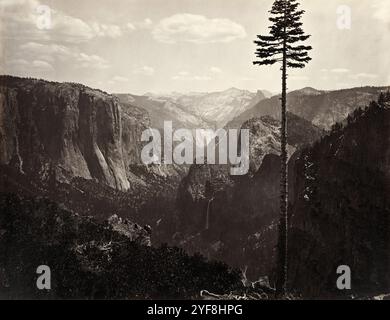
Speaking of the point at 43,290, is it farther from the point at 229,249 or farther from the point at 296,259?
the point at 229,249

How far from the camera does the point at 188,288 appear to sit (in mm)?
25250

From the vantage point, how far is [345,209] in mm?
41688

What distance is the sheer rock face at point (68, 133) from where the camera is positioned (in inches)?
1684

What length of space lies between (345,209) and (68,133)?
1599 inches

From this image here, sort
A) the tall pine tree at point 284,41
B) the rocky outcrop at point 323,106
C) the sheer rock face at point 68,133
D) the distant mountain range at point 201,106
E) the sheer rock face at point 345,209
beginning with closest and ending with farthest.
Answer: the tall pine tree at point 284,41
the sheer rock face at point 345,209
the sheer rock face at point 68,133
the rocky outcrop at point 323,106
the distant mountain range at point 201,106

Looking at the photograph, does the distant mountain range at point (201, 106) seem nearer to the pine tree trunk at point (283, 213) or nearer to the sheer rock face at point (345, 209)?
the sheer rock face at point (345, 209)

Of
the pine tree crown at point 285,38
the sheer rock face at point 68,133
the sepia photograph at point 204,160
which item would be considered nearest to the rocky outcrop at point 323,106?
the sepia photograph at point 204,160

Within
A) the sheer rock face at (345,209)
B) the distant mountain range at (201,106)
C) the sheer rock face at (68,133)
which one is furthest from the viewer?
the distant mountain range at (201,106)

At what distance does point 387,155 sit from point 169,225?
53.8 meters

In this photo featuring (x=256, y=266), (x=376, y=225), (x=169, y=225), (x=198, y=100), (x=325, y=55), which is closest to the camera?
(x=325, y=55)

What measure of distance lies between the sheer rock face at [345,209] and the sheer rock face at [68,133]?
83.3 ft

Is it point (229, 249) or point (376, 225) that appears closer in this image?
point (376, 225)

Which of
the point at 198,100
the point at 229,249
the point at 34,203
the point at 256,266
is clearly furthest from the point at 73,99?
the point at 34,203

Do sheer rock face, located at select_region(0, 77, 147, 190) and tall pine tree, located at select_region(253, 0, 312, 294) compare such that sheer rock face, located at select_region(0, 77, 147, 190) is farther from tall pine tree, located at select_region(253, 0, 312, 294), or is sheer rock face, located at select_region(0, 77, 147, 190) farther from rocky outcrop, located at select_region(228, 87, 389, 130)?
rocky outcrop, located at select_region(228, 87, 389, 130)
